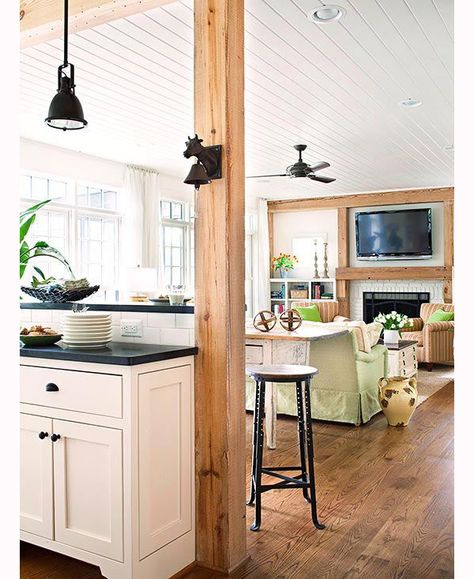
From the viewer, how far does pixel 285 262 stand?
10.7 m

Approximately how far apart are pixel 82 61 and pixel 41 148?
2598 millimetres

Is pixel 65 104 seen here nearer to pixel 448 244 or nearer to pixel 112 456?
pixel 112 456

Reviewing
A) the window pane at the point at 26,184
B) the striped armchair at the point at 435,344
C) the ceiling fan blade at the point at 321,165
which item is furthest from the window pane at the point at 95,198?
the striped armchair at the point at 435,344

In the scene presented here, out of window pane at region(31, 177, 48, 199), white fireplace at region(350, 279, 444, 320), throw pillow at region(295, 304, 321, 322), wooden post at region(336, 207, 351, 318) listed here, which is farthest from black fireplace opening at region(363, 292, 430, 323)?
window pane at region(31, 177, 48, 199)

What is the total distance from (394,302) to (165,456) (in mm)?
8155

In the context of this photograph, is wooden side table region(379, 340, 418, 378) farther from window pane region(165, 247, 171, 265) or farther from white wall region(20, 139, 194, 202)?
white wall region(20, 139, 194, 202)

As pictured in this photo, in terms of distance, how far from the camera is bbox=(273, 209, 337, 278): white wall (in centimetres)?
1054

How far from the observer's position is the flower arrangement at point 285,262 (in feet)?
35.2

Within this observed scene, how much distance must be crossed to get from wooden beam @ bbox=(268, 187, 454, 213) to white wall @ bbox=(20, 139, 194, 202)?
3.91 m

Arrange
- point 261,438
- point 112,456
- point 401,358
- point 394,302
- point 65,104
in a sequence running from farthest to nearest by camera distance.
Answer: point 394,302, point 401,358, point 261,438, point 65,104, point 112,456

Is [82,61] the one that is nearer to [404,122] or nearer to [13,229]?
[404,122]

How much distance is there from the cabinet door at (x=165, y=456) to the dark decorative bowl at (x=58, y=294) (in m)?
0.99

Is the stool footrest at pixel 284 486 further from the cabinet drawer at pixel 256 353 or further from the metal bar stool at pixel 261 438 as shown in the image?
the cabinet drawer at pixel 256 353

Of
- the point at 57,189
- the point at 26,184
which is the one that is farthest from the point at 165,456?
the point at 57,189
